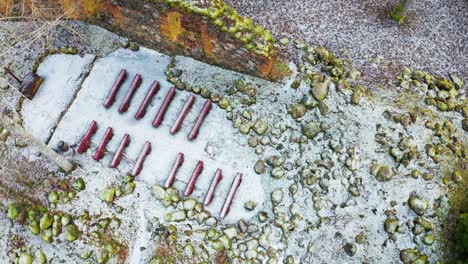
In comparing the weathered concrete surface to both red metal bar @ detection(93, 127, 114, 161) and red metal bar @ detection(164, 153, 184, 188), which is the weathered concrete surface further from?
red metal bar @ detection(164, 153, 184, 188)

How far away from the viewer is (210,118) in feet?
28.5

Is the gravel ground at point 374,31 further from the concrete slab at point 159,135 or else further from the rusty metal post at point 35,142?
the rusty metal post at point 35,142

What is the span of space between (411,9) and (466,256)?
17.5 feet

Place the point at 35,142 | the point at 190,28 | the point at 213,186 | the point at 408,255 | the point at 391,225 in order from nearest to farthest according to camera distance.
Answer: the point at 35,142 < the point at 408,255 < the point at 391,225 < the point at 213,186 < the point at 190,28

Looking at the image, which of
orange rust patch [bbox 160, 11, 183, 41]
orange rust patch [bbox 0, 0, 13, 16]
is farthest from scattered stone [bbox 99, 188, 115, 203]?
orange rust patch [bbox 0, 0, 13, 16]

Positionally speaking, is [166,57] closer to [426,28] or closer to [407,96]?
[407,96]

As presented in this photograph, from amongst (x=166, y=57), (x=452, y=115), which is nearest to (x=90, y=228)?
(x=166, y=57)

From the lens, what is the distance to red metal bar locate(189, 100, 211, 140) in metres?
8.45

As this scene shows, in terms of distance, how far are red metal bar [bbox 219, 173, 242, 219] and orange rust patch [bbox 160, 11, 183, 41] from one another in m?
2.99

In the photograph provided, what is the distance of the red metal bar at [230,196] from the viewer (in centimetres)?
795

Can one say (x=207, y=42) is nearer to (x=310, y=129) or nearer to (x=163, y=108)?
(x=163, y=108)

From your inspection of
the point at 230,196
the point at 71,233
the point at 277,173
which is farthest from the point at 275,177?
the point at 71,233

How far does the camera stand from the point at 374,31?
9.30 metres

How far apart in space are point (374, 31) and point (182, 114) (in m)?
4.45
